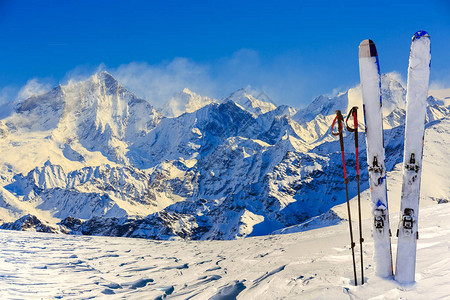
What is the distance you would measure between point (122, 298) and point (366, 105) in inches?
458

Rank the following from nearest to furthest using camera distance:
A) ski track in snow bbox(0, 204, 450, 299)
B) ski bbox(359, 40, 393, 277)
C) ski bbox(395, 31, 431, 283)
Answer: ski bbox(395, 31, 431, 283), ski bbox(359, 40, 393, 277), ski track in snow bbox(0, 204, 450, 299)

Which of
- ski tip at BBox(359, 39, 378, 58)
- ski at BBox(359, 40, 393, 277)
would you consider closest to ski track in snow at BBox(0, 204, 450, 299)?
ski at BBox(359, 40, 393, 277)

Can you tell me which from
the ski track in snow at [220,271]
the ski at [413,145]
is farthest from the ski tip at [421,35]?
the ski track in snow at [220,271]

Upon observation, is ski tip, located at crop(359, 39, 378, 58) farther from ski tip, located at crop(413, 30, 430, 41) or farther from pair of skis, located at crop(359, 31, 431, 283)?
ski tip, located at crop(413, 30, 430, 41)

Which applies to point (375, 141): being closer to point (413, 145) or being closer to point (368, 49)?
point (413, 145)

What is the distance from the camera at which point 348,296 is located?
27.7ft

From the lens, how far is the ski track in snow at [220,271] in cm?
899

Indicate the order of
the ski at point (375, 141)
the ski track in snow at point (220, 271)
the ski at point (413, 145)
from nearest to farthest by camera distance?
the ski at point (413, 145) < the ski at point (375, 141) < the ski track in snow at point (220, 271)

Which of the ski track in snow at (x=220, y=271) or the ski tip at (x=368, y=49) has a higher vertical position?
the ski tip at (x=368, y=49)

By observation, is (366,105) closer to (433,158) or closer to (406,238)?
(406,238)

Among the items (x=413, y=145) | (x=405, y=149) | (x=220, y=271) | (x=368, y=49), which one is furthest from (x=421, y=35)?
(x=220, y=271)

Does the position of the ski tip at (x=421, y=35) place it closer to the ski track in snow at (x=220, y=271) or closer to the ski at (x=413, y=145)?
the ski at (x=413, y=145)

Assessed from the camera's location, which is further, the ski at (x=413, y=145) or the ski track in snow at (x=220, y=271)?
the ski track in snow at (x=220, y=271)

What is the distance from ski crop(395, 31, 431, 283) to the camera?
8.20 metres
